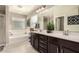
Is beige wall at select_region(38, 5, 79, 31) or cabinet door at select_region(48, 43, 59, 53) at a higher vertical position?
beige wall at select_region(38, 5, 79, 31)

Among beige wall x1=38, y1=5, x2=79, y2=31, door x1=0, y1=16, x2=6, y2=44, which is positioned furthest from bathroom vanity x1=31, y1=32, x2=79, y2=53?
door x1=0, y1=16, x2=6, y2=44

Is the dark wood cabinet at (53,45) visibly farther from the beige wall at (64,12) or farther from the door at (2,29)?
the door at (2,29)

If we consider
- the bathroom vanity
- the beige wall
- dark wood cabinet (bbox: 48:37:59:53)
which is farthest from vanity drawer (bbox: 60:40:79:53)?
the beige wall

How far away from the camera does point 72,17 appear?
5.30 feet

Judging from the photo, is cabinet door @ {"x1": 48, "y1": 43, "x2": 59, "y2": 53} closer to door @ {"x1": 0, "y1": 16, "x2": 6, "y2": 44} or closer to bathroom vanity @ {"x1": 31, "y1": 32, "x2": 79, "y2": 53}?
bathroom vanity @ {"x1": 31, "y1": 32, "x2": 79, "y2": 53}

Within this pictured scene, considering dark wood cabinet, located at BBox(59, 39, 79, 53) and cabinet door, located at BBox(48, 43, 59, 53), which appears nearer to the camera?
dark wood cabinet, located at BBox(59, 39, 79, 53)

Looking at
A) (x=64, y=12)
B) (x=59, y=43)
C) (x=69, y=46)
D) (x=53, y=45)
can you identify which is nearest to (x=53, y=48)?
(x=53, y=45)

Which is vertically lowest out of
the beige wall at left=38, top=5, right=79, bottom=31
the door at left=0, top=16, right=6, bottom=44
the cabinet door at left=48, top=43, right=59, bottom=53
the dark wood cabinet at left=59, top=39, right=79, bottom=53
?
the cabinet door at left=48, top=43, right=59, bottom=53

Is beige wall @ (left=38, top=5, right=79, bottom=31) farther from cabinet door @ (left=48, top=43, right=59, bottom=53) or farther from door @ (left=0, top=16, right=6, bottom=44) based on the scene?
door @ (left=0, top=16, right=6, bottom=44)

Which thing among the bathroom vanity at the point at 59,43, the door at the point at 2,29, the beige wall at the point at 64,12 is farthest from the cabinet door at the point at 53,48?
the door at the point at 2,29

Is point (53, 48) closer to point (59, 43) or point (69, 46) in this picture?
point (59, 43)
